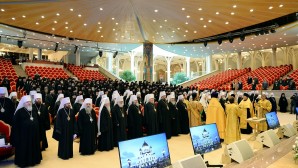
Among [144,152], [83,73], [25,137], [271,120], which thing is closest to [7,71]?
[83,73]

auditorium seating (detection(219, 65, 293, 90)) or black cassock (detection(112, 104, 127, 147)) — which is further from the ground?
auditorium seating (detection(219, 65, 293, 90))

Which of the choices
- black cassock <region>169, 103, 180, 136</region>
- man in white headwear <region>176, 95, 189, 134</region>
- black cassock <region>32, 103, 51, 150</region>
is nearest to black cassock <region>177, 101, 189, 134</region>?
man in white headwear <region>176, 95, 189, 134</region>

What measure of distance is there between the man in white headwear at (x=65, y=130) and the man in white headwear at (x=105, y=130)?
0.73 meters

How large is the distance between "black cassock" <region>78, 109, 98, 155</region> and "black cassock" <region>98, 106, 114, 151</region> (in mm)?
233

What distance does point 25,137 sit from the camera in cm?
568

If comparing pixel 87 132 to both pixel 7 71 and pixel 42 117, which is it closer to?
pixel 42 117

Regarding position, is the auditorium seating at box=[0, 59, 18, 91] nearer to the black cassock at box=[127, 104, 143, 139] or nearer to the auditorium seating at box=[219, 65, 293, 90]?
the black cassock at box=[127, 104, 143, 139]

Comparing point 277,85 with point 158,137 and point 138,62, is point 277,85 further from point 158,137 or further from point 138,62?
point 138,62

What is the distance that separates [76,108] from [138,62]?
3410 centimetres

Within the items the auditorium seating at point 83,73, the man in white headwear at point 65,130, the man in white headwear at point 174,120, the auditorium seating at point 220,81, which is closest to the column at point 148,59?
the auditorium seating at point 220,81

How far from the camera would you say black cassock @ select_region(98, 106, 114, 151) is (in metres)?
7.00

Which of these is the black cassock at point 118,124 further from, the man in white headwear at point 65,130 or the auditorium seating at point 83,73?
the auditorium seating at point 83,73

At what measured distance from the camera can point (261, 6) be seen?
460 inches

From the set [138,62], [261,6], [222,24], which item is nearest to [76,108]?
[261,6]
